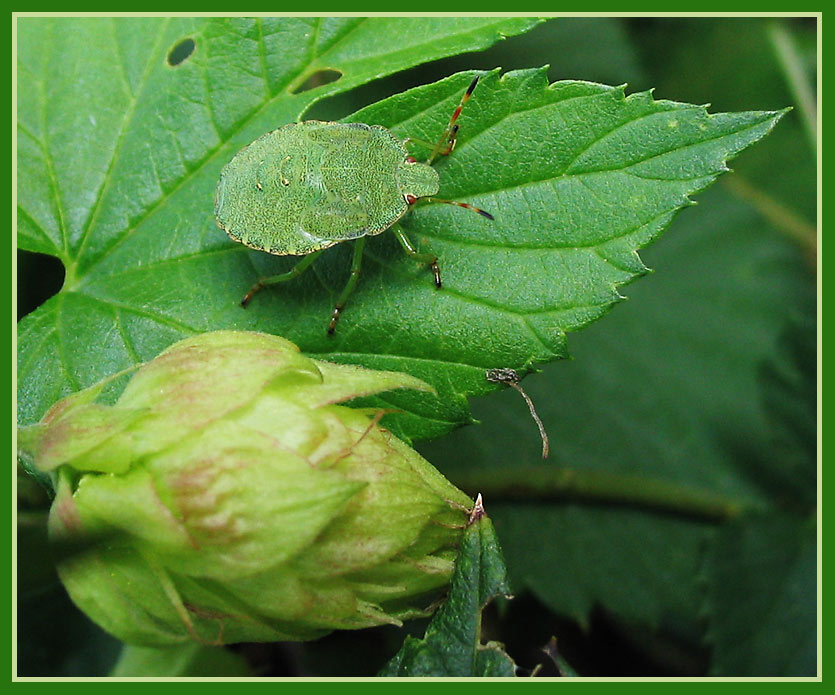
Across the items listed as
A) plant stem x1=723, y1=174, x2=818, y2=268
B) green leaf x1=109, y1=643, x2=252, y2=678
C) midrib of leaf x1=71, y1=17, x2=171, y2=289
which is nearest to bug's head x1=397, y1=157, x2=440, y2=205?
midrib of leaf x1=71, y1=17, x2=171, y2=289

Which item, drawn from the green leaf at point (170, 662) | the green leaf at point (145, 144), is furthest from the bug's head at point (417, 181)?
the green leaf at point (170, 662)

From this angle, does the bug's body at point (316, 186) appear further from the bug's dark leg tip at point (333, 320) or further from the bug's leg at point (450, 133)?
the bug's dark leg tip at point (333, 320)

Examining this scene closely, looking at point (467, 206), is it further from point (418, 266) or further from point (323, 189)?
point (323, 189)

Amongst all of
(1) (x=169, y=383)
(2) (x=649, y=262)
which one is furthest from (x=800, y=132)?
(1) (x=169, y=383)

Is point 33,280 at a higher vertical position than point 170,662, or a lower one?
higher

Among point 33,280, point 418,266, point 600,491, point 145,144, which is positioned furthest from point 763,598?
point 33,280

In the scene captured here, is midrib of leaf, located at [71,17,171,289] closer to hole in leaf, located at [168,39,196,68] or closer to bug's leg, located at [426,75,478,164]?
hole in leaf, located at [168,39,196,68]
